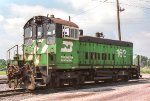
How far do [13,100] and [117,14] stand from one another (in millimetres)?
24424

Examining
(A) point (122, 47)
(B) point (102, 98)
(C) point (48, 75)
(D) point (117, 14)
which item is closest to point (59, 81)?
(C) point (48, 75)

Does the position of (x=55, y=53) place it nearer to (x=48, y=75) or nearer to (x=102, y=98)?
(x=48, y=75)

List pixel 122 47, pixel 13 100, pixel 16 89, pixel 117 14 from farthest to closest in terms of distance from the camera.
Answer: pixel 117 14
pixel 122 47
pixel 16 89
pixel 13 100

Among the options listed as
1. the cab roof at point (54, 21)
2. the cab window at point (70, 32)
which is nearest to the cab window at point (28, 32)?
the cab roof at point (54, 21)

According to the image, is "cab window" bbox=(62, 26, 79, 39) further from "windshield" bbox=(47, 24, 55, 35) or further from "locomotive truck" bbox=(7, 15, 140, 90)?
"windshield" bbox=(47, 24, 55, 35)

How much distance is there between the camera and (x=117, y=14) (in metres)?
35.8

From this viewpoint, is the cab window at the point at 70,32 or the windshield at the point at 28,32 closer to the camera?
the cab window at the point at 70,32

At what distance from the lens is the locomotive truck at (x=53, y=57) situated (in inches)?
655

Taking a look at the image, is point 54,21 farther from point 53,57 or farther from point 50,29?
point 53,57

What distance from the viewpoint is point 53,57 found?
16.8 m

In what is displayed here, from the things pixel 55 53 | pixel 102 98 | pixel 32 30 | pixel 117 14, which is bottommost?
pixel 102 98

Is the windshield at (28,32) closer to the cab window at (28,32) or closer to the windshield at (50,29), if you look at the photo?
the cab window at (28,32)

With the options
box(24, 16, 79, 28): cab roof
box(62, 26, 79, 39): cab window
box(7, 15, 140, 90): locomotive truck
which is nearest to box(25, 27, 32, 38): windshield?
box(7, 15, 140, 90): locomotive truck

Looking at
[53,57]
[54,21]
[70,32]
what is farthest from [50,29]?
[53,57]
